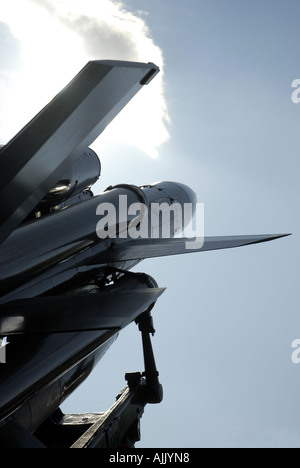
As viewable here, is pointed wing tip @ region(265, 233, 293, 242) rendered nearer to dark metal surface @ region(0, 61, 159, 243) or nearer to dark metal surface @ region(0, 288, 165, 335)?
dark metal surface @ region(0, 288, 165, 335)

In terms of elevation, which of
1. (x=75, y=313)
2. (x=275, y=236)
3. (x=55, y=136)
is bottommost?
(x=75, y=313)

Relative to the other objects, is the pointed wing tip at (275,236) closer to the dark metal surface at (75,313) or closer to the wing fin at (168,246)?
the wing fin at (168,246)

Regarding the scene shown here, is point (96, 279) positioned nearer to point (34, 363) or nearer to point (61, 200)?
point (61, 200)

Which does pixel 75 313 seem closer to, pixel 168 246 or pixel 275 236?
pixel 275 236

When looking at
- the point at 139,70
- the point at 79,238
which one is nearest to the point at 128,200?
the point at 79,238

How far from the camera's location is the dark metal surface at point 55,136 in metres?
2.38

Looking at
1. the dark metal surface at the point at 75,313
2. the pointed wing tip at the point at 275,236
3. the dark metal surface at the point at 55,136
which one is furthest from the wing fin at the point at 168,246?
the dark metal surface at the point at 55,136

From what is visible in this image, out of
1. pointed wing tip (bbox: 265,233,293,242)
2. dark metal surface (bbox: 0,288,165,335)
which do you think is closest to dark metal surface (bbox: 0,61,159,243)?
dark metal surface (bbox: 0,288,165,335)

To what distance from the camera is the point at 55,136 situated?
7.98ft

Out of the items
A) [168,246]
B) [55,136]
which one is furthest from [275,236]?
[55,136]

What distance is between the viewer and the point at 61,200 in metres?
7.95

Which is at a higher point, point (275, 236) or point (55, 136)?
point (275, 236)
